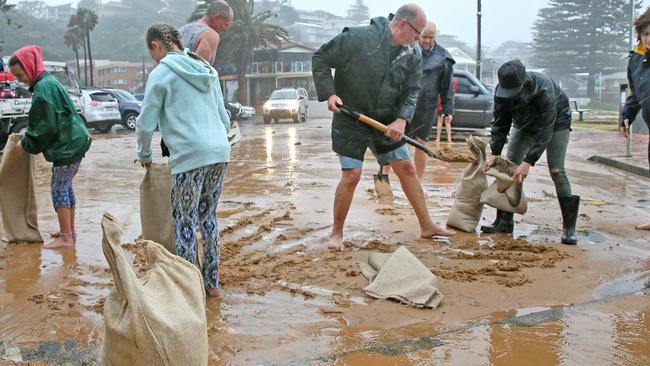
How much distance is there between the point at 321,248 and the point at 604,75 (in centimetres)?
6995

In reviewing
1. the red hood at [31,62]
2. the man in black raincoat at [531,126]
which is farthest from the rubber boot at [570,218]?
the red hood at [31,62]

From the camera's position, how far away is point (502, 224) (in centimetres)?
571

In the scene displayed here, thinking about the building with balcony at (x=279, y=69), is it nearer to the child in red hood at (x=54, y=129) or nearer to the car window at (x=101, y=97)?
the car window at (x=101, y=97)

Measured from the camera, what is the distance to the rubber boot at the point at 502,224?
5688 mm

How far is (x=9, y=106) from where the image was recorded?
47.8 feet

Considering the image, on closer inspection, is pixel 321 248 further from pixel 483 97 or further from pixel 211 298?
pixel 483 97

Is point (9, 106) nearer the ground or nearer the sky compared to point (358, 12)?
nearer the ground

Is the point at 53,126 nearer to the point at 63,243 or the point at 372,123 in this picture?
the point at 63,243

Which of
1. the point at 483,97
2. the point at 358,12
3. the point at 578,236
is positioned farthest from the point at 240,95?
the point at 358,12

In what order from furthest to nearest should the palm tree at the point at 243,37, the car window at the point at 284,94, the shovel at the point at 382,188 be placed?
the palm tree at the point at 243,37 → the car window at the point at 284,94 → the shovel at the point at 382,188

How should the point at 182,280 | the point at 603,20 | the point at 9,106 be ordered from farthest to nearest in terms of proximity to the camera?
1. the point at 603,20
2. the point at 9,106
3. the point at 182,280

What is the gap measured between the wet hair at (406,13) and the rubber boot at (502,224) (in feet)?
6.17

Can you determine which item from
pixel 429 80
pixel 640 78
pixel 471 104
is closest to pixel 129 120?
pixel 471 104

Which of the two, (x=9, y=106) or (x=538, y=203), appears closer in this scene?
(x=538, y=203)
